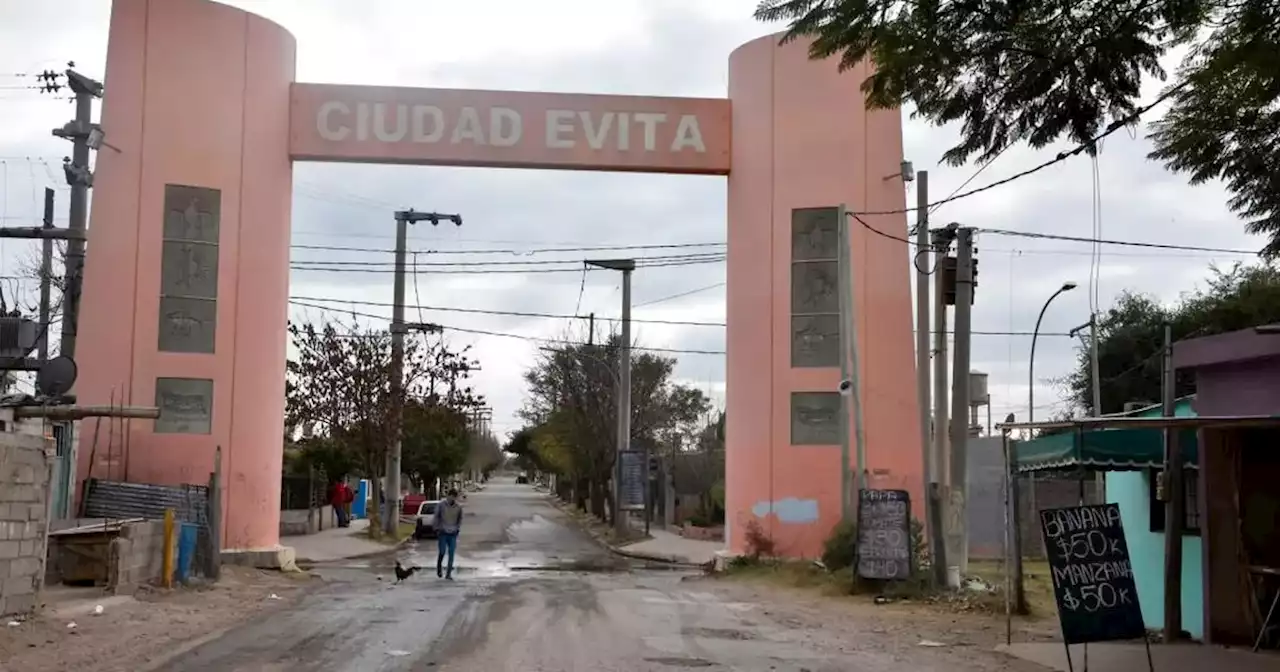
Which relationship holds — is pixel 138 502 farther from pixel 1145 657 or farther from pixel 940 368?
pixel 1145 657

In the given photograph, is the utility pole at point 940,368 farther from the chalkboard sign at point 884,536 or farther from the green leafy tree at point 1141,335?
the green leafy tree at point 1141,335

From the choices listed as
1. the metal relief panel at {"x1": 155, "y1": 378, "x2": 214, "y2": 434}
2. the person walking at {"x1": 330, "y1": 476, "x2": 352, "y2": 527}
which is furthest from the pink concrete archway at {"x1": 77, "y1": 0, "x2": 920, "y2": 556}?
the person walking at {"x1": 330, "y1": 476, "x2": 352, "y2": 527}

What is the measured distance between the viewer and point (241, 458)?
25219 millimetres

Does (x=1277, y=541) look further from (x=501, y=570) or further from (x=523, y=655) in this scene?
(x=501, y=570)

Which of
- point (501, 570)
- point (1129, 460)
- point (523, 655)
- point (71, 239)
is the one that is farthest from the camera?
point (501, 570)

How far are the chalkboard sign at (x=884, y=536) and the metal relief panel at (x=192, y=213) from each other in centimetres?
1397

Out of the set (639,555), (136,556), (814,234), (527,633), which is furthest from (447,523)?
(639,555)

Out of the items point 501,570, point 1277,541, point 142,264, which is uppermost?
point 142,264

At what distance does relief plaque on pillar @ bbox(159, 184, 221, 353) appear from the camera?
24938 millimetres

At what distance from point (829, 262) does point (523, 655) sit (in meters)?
15.6

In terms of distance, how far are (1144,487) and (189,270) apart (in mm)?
18170

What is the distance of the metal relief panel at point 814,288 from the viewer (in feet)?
86.5

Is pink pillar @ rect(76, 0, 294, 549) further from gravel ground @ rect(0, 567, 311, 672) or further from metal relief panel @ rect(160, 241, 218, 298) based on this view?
gravel ground @ rect(0, 567, 311, 672)

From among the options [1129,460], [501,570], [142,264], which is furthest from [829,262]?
[142,264]
